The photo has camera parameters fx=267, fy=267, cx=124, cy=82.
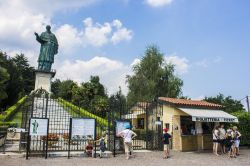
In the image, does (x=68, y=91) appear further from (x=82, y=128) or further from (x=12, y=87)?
(x=82, y=128)

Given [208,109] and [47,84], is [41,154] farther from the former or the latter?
[47,84]

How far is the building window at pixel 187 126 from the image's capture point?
18788mm

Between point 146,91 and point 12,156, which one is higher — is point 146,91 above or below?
above

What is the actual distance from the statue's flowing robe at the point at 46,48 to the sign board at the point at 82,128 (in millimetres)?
28780

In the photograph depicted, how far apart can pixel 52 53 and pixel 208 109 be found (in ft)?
90.0

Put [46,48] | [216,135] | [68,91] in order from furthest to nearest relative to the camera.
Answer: [68,91] → [46,48] → [216,135]

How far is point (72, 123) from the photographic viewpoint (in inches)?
518

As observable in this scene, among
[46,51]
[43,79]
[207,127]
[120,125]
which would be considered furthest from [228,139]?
[46,51]

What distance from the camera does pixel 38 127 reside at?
12398 millimetres

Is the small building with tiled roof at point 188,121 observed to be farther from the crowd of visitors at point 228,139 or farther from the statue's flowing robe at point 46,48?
the statue's flowing robe at point 46,48

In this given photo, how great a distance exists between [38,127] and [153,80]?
30.4 meters

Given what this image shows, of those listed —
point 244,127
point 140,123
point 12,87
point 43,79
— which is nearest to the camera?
point 244,127

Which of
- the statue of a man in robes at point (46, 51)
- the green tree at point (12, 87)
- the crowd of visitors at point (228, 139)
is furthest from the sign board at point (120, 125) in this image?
the green tree at point (12, 87)

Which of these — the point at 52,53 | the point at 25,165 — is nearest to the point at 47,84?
the point at 52,53
